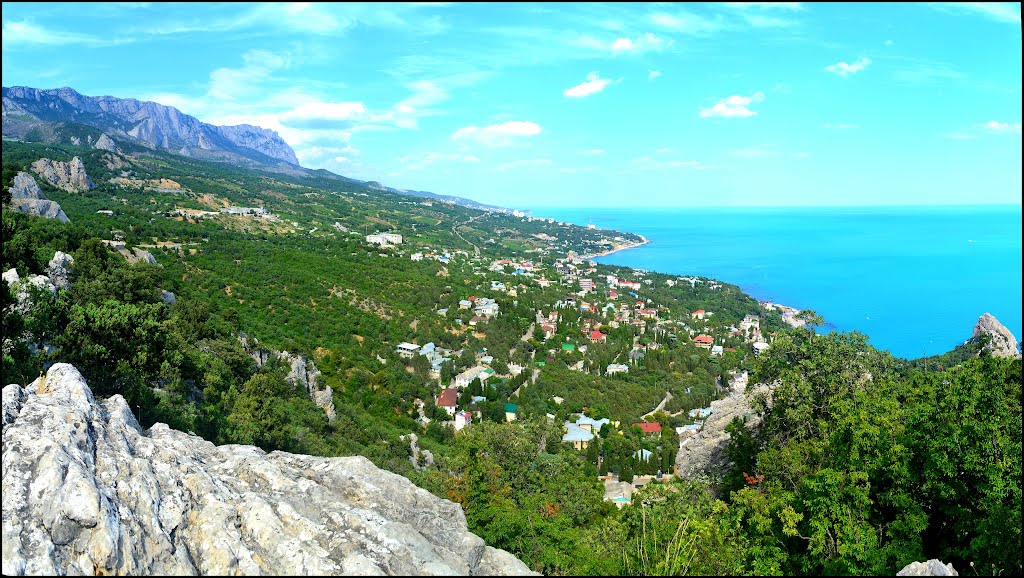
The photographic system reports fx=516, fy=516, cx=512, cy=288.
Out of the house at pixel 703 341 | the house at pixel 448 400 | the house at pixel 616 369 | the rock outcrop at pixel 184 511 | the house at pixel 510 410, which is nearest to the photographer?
the rock outcrop at pixel 184 511

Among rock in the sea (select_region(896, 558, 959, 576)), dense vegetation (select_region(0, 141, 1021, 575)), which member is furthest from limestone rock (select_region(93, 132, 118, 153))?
rock in the sea (select_region(896, 558, 959, 576))

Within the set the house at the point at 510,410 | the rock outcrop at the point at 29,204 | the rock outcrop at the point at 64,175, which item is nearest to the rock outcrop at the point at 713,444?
the house at the point at 510,410

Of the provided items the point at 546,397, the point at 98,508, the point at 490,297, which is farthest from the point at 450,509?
the point at 490,297

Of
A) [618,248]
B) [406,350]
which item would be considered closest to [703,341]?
[406,350]

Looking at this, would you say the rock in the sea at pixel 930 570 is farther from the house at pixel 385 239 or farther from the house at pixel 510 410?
the house at pixel 385 239

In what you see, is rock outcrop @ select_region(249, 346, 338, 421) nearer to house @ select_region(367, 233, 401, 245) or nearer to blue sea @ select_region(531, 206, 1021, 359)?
blue sea @ select_region(531, 206, 1021, 359)

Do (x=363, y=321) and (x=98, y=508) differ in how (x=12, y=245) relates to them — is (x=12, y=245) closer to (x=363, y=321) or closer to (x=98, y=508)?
(x=98, y=508)

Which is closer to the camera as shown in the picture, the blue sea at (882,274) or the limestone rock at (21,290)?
the limestone rock at (21,290)
